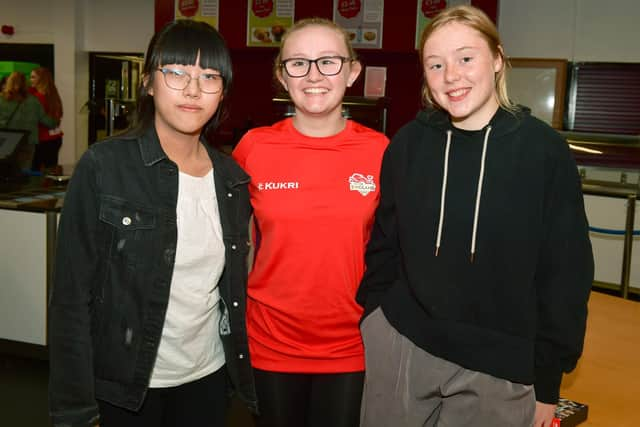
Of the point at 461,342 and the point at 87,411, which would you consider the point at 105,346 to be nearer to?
the point at 87,411

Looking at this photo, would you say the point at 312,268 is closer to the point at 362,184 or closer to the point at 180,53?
the point at 362,184

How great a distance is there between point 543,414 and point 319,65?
1.01 m

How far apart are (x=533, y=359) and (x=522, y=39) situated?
19.9 feet

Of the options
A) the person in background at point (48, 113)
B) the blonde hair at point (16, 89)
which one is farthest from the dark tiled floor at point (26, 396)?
the blonde hair at point (16, 89)

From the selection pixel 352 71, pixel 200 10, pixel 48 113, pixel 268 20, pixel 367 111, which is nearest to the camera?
pixel 352 71

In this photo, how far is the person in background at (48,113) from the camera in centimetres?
779

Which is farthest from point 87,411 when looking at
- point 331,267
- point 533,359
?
point 533,359

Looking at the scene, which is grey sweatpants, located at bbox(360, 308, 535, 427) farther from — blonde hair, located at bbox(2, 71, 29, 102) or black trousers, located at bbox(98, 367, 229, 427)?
blonde hair, located at bbox(2, 71, 29, 102)

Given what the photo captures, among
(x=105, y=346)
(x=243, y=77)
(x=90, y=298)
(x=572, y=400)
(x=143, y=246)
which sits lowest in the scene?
(x=572, y=400)

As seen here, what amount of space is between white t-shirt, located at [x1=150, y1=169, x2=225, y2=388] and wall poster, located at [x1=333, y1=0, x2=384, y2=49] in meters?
4.80

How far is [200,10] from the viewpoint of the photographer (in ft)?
21.7

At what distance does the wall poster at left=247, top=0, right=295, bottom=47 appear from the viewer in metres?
6.35

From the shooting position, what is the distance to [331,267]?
1.70 metres

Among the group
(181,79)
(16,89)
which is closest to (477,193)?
(181,79)
